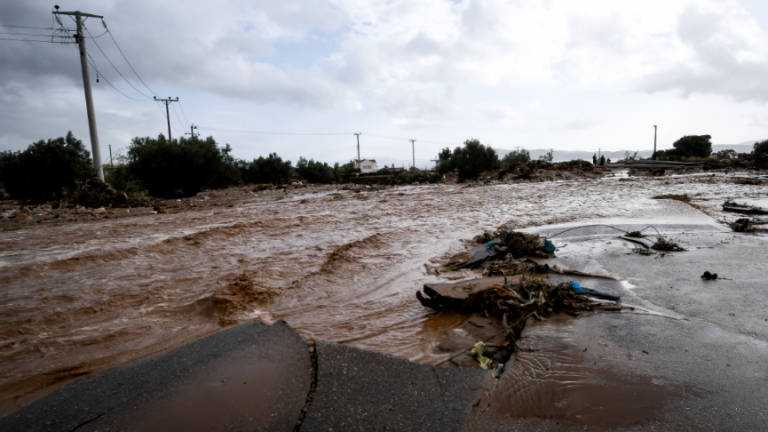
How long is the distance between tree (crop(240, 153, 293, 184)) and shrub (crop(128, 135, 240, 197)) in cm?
1522

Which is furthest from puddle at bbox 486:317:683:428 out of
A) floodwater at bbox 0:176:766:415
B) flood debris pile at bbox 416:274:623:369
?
floodwater at bbox 0:176:766:415

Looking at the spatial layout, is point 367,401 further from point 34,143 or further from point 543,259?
point 34,143

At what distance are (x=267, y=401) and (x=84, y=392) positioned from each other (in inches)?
55.6

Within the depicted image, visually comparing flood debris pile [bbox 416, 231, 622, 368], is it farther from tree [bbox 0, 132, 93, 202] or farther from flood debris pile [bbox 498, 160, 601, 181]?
flood debris pile [bbox 498, 160, 601, 181]

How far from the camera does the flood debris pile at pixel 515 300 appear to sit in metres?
4.11

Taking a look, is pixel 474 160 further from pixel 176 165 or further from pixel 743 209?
pixel 743 209

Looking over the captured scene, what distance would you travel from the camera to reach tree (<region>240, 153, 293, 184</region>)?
4603 centimetres

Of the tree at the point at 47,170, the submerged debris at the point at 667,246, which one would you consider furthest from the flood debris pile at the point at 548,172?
the tree at the point at 47,170

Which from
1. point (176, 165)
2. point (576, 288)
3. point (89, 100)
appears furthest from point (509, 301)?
point (176, 165)

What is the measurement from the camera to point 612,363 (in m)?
3.12

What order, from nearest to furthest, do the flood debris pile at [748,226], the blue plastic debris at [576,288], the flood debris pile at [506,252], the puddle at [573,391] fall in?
1. the puddle at [573,391]
2. the blue plastic debris at [576,288]
3. the flood debris pile at [506,252]
4. the flood debris pile at [748,226]

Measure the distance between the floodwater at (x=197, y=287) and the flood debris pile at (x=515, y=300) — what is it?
291mm

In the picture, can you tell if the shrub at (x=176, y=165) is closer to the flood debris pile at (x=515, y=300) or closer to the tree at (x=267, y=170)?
the tree at (x=267, y=170)

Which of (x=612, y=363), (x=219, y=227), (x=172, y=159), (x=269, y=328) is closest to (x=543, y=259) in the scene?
(x=612, y=363)
